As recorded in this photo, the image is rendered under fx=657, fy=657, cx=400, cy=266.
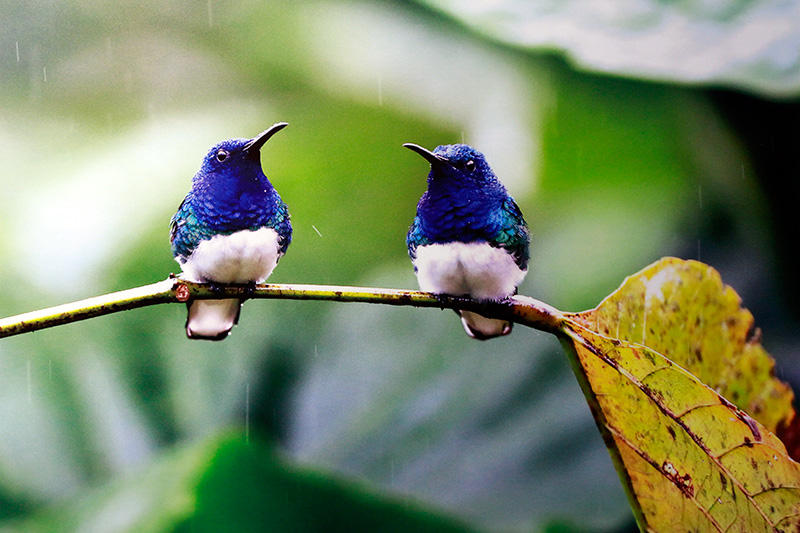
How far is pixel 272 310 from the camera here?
1.33 metres

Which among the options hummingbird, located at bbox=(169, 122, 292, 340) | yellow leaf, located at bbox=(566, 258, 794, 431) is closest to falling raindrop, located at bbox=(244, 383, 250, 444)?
hummingbird, located at bbox=(169, 122, 292, 340)

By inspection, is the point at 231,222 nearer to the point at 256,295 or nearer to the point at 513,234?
the point at 256,295

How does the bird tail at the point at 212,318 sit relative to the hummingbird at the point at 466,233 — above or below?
below

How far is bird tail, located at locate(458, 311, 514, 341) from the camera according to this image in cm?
124

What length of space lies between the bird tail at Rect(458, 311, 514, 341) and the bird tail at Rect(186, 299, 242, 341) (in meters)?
0.43

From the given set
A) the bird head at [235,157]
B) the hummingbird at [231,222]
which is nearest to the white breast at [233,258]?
the hummingbird at [231,222]

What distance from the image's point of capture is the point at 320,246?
1.37 meters

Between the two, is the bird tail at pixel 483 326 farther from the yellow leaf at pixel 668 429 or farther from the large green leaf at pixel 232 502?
the large green leaf at pixel 232 502

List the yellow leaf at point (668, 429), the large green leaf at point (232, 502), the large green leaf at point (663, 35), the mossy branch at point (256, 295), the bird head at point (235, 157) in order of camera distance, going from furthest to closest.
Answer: the large green leaf at point (663, 35), the large green leaf at point (232, 502), the bird head at point (235, 157), the yellow leaf at point (668, 429), the mossy branch at point (256, 295)

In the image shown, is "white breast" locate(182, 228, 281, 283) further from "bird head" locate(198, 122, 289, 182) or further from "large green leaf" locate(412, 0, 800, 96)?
"large green leaf" locate(412, 0, 800, 96)

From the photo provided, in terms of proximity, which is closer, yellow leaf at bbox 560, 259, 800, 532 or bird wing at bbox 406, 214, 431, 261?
yellow leaf at bbox 560, 259, 800, 532

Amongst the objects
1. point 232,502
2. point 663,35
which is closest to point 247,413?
point 232,502

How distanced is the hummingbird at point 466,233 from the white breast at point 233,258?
0.87 ft

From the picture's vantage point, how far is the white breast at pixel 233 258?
99 cm
